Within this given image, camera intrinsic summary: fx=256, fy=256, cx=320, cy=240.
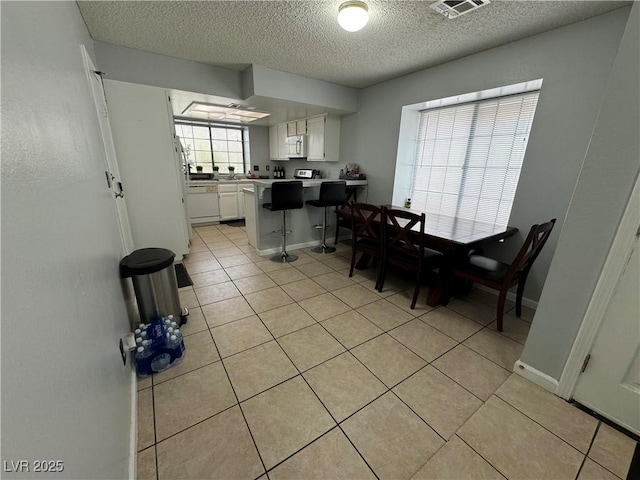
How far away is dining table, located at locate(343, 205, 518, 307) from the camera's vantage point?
2291 millimetres

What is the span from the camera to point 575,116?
222 centimetres

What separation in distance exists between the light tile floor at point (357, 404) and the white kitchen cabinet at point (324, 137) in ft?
10.1

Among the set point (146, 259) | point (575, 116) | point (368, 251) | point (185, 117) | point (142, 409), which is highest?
point (185, 117)

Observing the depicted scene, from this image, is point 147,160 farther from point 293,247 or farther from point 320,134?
point 320,134

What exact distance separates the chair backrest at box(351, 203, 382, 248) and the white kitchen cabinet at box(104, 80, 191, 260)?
2261 millimetres

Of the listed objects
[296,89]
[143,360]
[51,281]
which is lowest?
[143,360]

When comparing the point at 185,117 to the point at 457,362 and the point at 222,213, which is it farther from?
the point at 457,362

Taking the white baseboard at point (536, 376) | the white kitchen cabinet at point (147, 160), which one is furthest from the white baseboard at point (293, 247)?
the white baseboard at point (536, 376)

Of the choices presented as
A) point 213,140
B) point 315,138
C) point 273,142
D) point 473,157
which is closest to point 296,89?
point 315,138

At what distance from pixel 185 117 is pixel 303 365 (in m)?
5.67

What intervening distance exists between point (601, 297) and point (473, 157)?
2.25 m

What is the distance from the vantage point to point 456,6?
1.96 m

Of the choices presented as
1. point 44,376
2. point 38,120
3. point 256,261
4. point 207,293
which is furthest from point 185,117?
point 44,376

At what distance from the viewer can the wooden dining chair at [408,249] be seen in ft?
7.98
